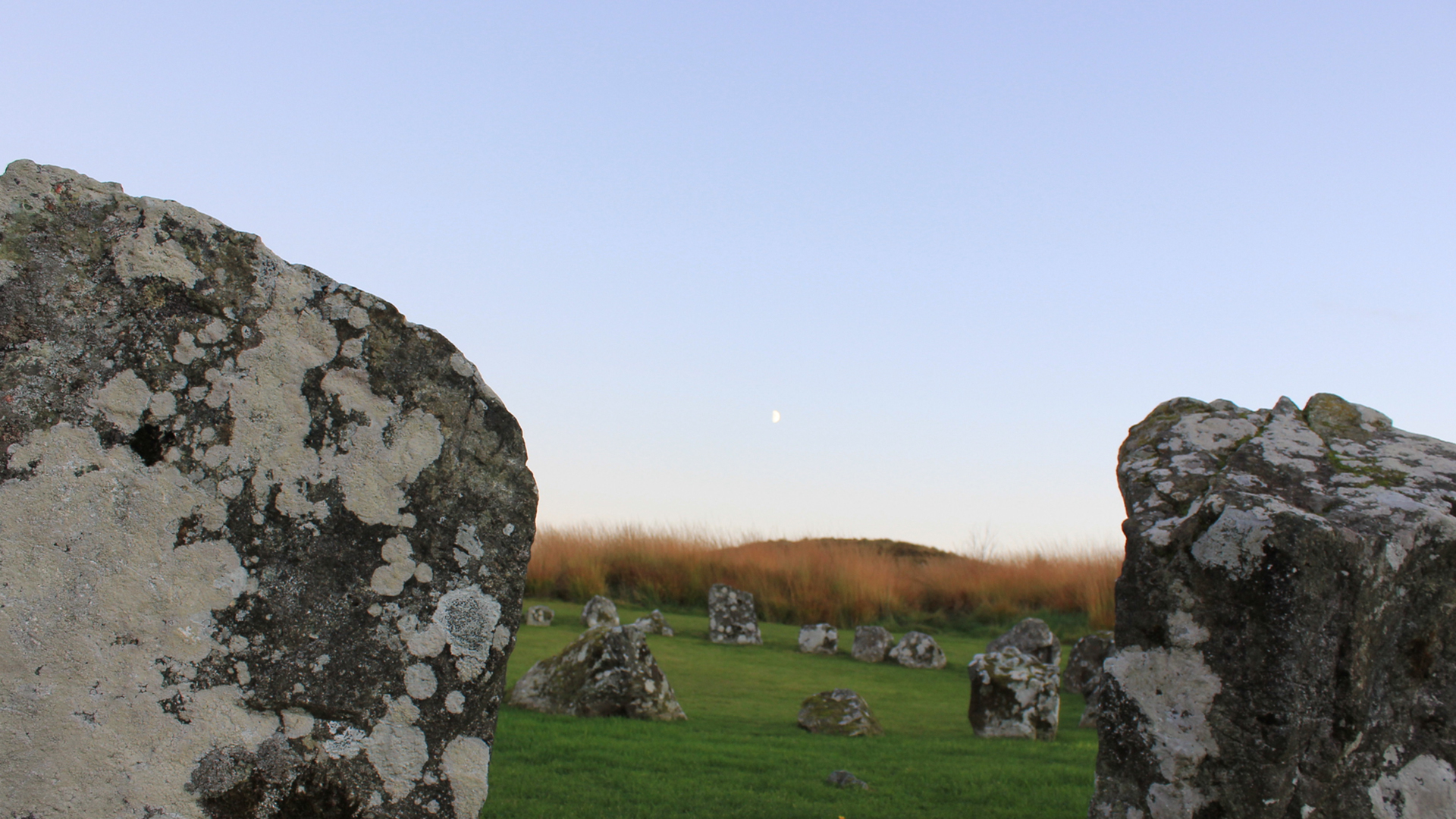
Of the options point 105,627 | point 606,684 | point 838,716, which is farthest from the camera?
point 838,716

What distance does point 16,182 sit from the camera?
8.19ft

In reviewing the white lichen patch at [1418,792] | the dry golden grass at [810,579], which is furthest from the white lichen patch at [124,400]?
the dry golden grass at [810,579]

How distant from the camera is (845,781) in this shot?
474 cm

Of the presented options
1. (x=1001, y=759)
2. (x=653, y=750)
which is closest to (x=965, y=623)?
(x=1001, y=759)

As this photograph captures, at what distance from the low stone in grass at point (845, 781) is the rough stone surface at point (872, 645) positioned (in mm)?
4999

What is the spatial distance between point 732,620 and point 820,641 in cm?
100

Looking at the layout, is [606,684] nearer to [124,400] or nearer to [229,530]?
[229,530]

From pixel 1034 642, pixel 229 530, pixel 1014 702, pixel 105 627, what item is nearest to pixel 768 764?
pixel 1014 702

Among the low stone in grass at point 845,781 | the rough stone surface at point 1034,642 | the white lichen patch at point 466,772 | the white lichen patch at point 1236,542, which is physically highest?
the white lichen patch at point 1236,542

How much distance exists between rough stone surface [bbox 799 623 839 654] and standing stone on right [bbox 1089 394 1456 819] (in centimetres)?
695

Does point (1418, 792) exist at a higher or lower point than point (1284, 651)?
lower

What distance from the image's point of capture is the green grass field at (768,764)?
438 centimetres

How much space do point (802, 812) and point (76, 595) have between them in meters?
3.06

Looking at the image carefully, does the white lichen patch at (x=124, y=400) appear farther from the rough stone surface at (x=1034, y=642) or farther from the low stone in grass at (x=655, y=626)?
the rough stone surface at (x=1034, y=642)
